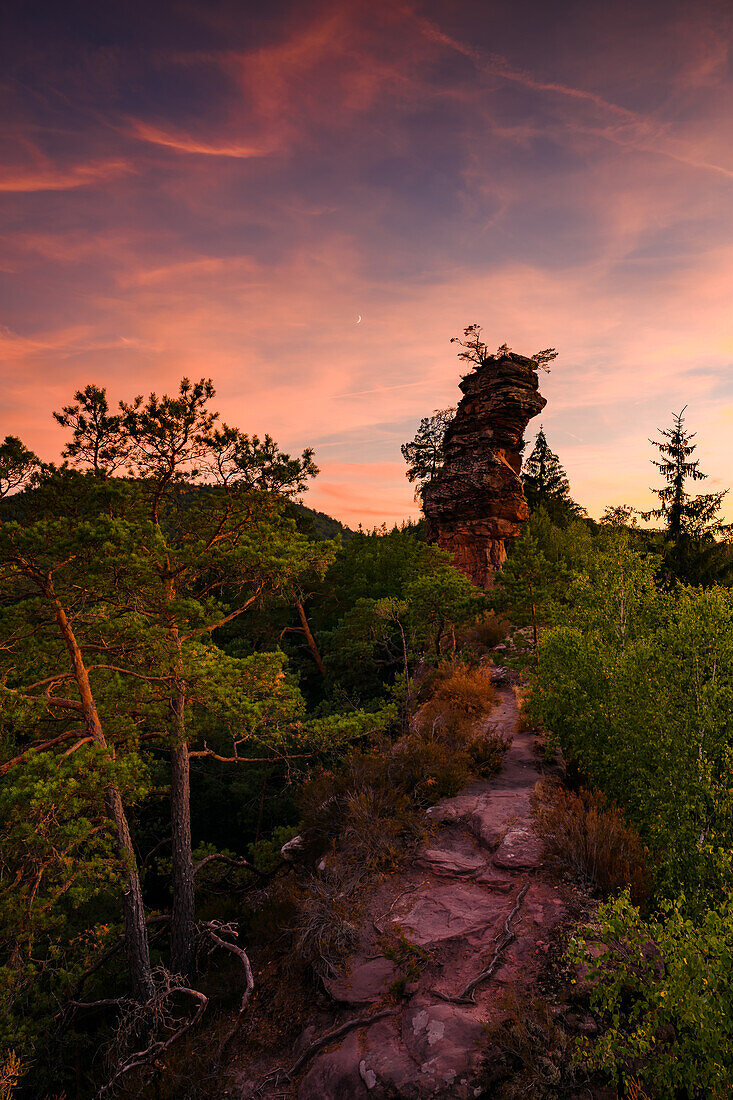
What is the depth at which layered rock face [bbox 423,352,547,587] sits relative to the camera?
37.2 m

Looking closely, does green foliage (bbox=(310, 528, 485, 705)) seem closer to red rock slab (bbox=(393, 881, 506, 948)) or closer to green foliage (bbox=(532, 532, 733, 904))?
green foliage (bbox=(532, 532, 733, 904))

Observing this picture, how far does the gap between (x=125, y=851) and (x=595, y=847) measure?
8125mm

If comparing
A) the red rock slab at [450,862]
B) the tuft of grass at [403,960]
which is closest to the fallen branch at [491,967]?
the tuft of grass at [403,960]

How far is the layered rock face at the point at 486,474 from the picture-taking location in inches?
1464

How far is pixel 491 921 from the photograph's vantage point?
7.66 meters

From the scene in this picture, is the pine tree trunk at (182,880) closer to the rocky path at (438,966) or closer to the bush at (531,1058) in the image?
the rocky path at (438,966)

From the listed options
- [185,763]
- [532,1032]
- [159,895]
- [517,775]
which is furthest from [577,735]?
[159,895]

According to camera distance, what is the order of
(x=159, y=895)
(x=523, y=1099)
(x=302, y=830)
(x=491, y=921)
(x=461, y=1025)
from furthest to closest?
(x=159, y=895) < (x=302, y=830) < (x=491, y=921) < (x=461, y=1025) < (x=523, y=1099)

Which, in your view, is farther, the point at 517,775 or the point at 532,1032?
the point at 517,775

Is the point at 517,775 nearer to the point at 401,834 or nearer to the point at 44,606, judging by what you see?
the point at 401,834

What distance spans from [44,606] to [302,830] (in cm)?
772

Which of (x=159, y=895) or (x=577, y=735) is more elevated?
(x=577, y=735)

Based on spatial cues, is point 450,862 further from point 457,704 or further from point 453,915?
point 457,704

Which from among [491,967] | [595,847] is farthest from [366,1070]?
[595,847]
